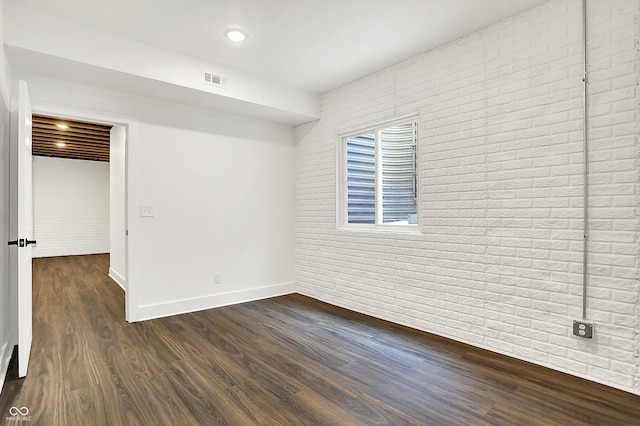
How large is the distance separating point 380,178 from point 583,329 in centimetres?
224

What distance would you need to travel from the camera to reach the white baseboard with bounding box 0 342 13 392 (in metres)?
2.23

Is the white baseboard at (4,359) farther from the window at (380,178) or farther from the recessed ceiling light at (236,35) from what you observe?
the window at (380,178)

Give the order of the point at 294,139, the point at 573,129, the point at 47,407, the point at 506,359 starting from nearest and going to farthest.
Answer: the point at 47,407 < the point at 573,129 < the point at 506,359 < the point at 294,139

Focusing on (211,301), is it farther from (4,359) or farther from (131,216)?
(4,359)

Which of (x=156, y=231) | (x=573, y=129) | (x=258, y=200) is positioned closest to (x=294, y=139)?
(x=258, y=200)

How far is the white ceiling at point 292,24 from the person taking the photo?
249cm

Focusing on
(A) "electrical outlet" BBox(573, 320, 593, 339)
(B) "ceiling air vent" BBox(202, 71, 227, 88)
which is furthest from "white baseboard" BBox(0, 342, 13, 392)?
(A) "electrical outlet" BBox(573, 320, 593, 339)

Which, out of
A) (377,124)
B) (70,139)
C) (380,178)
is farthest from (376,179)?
(70,139)

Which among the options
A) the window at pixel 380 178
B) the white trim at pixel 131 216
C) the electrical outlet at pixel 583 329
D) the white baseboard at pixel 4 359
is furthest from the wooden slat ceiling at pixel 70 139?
the electrical outlet at pixel 583 329

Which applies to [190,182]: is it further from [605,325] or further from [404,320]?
[605,325]

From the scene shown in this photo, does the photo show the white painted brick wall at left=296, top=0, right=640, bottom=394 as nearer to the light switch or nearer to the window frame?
the window frame

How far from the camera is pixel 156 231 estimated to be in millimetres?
3691

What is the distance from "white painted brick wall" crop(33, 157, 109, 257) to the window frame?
7.85m

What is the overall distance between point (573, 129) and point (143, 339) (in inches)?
151
